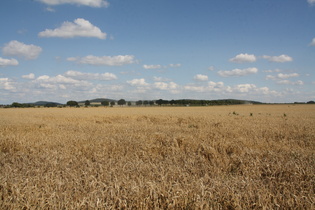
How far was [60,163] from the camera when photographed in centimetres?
582

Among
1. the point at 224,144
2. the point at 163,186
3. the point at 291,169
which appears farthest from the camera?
the point at 224,144

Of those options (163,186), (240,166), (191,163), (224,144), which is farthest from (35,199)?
(224,144)

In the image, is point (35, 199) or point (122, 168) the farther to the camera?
point (122, 168)

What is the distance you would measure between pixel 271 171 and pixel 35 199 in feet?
15.8

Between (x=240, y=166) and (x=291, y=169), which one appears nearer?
(x=291, y=169)

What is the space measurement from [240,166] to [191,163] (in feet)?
3.96

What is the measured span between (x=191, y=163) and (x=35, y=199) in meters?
3.65

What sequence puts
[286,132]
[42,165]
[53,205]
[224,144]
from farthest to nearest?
1. [286,132]
2. [224,144]
3. [42,165]
4. [53,205]

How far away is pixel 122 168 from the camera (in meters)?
5.29

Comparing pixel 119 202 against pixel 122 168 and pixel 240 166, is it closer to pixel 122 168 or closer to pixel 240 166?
pixel 122 168

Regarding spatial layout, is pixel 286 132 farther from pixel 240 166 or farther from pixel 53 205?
pixel 53 205

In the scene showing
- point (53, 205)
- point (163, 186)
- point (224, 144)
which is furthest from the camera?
point (224, 144)

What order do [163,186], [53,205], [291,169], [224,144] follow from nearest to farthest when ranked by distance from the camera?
1. [53,205]
2. [163,186]
3. [291,169]
4. [224,144]

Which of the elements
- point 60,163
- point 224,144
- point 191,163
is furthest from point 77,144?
point 224,144
